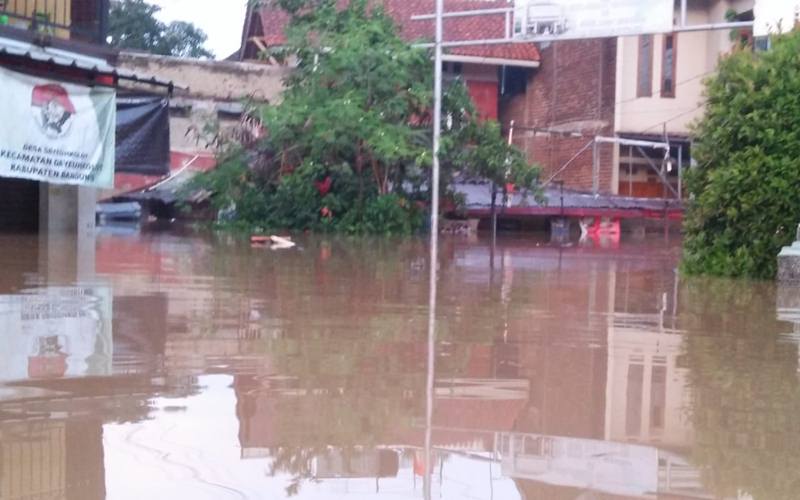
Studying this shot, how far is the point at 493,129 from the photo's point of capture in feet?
81.6

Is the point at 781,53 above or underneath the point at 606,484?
above

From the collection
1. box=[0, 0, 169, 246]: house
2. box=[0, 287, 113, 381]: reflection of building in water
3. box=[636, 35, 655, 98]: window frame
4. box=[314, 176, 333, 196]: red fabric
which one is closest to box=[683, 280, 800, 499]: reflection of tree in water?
box=[0, 287, 113, 381]: reflection of building in water

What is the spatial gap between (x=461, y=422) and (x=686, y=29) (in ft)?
41.0

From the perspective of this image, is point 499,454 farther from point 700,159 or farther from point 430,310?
point 700,159

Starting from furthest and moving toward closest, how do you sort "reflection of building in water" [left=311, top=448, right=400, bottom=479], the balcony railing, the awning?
the balcony railing
the awning
"reflection of building in water" [left=311, top=448, right=400, bottom=479]

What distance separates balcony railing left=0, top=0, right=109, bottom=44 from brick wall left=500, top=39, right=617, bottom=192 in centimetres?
1409

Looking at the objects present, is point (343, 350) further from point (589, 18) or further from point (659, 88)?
point (659, 88)

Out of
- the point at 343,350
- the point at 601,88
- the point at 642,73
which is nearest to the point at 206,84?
the point at 601,88

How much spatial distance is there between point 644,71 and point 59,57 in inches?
725

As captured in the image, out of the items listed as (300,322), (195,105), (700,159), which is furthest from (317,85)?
(300,322)

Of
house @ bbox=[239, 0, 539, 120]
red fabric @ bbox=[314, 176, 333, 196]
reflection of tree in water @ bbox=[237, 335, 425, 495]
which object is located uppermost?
house @ bbox=[239, 0, 539, 120]

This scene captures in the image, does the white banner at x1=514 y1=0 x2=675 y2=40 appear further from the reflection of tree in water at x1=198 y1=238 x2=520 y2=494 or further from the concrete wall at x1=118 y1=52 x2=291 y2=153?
the concrete wall at x1=118 y1=52 x2=291 y2=153

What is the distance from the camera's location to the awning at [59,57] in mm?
17766

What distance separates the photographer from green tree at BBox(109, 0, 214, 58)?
4744cm
